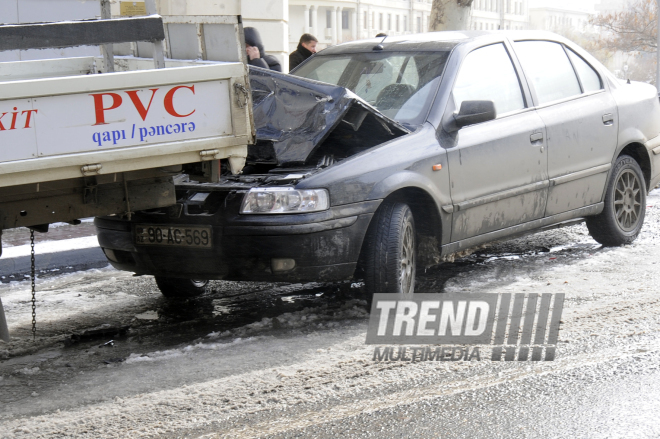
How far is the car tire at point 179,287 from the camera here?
5.80m

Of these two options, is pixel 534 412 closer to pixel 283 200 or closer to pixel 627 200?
pixel 283 200

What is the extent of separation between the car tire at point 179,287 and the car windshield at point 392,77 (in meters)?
1.79

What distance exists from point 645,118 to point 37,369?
5.25m

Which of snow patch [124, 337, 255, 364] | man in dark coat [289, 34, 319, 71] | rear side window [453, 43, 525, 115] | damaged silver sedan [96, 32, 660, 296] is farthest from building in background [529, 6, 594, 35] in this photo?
snow patch [124, 337, 255, 364]

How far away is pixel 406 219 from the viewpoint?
5062 mm

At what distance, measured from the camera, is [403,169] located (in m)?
5.00

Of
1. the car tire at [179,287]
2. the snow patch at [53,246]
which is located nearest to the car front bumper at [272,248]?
the car tire at [179,287]

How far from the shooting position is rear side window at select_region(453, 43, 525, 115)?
5707mm

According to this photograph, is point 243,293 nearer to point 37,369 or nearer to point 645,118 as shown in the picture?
point 37,369

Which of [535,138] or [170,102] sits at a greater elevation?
[170,102]

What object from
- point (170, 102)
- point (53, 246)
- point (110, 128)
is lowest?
point (53, 246)

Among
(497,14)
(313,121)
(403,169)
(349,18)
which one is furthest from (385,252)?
(497,14)

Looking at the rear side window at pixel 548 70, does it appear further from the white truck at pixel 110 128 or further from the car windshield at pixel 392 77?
the white truck at pixel 110 128

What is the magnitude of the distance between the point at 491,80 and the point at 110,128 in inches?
120
